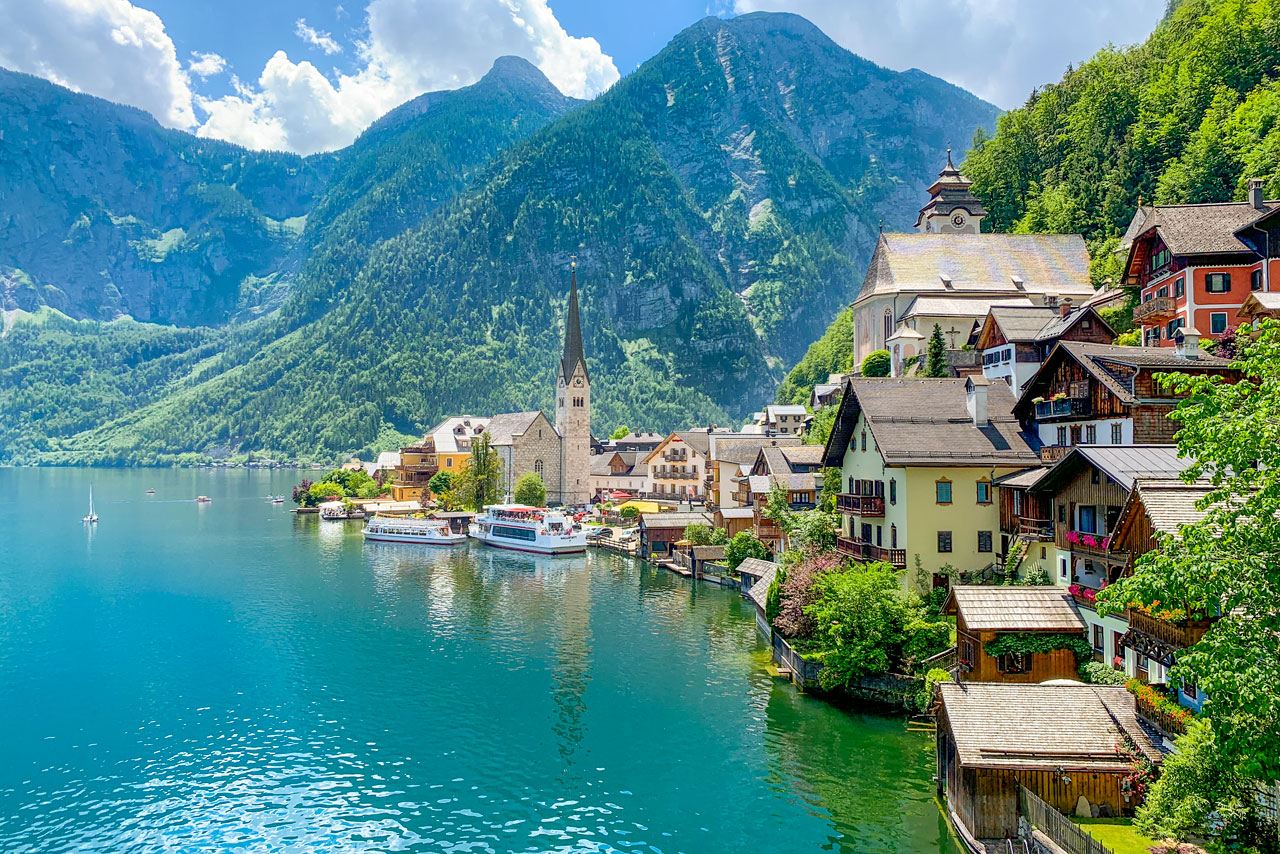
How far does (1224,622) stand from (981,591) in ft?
49.3

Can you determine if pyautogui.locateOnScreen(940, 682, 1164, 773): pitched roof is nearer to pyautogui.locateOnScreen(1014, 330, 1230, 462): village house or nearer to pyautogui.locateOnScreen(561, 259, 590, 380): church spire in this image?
pyautogui.locateOnScreen(1014, 330, 1230, 462): village house

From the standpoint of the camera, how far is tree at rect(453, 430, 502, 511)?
11369 cm

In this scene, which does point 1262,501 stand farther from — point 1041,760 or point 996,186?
point 996,186

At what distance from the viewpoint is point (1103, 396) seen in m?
35.4

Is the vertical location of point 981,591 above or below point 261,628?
above

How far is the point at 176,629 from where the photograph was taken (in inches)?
2138

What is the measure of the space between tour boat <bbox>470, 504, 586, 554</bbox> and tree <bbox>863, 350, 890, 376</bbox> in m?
32.6

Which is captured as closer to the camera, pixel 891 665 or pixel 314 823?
pixel 314 823

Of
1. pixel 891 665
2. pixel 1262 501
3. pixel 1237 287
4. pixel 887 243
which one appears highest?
pixel 887 243

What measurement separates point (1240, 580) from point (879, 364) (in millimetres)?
61947

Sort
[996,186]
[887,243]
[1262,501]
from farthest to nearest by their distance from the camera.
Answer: [996,186] → [887,243] → [1262,501]

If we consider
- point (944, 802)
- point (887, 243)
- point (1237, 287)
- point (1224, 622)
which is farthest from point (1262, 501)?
point (887, 243)

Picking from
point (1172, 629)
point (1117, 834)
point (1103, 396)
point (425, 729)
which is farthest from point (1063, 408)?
point (425, 729)

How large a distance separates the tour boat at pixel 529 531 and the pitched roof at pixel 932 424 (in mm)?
47572
